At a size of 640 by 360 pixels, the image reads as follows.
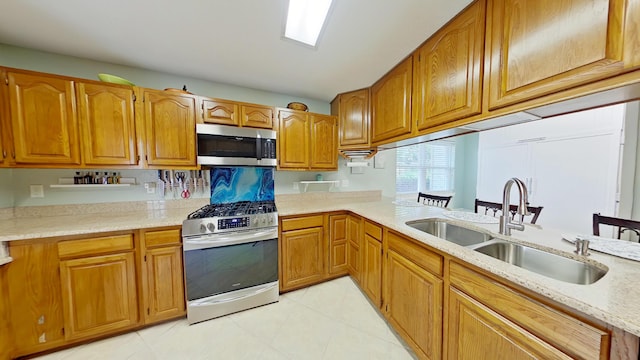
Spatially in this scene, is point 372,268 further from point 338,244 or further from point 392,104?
point 392,104

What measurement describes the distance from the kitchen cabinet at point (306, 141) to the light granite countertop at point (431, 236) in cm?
50

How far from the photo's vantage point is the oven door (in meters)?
1.74

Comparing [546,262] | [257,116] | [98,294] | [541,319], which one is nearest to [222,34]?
[257,116]

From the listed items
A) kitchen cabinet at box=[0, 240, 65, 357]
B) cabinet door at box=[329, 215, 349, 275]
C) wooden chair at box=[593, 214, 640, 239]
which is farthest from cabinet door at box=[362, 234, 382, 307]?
kitchen cabinet at box=[0, 240, 65, 357]

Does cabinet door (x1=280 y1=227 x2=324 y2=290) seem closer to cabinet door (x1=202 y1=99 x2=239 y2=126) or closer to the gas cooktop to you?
the gas cooktop

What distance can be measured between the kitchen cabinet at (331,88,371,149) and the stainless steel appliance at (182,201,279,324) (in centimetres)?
132

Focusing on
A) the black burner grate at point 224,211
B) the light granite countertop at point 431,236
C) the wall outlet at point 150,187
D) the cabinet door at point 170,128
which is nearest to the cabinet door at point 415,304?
the light granite countertop at point 431,236

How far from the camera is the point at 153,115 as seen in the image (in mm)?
1894

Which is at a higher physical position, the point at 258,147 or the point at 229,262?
the point at 258,147

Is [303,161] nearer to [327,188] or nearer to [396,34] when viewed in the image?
[327,188]

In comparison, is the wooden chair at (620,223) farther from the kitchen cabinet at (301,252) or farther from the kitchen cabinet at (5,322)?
the kitchen cabinet at (5,322)

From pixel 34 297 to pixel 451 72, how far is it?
10.8 ft

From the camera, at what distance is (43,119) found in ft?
5.23

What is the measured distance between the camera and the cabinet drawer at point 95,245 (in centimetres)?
145
